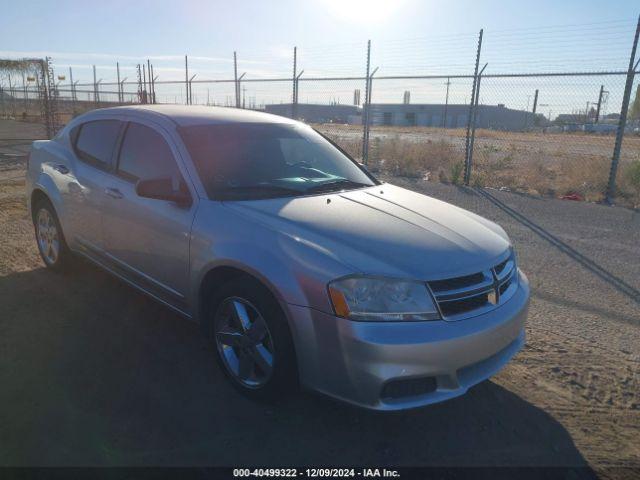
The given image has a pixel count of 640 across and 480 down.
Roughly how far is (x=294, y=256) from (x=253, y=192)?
860 millimetres

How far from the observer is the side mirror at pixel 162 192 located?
329cm

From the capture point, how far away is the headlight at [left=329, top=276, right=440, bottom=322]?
8.25ft

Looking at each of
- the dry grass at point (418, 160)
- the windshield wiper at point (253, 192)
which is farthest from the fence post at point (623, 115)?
the windshield wiper at point (253, 192)

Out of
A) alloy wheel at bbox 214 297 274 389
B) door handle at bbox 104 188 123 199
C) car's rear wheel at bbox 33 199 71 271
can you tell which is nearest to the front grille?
alloy wheel at bbox 214 297 274 389

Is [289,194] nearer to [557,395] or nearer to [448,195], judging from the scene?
[557,395]

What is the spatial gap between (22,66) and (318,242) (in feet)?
116

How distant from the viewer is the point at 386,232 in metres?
2.96

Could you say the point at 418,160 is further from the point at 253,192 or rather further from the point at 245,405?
the point at 245,405

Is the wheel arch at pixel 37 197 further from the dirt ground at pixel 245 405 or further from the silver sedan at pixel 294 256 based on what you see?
the dirt ground at pixel 245 405

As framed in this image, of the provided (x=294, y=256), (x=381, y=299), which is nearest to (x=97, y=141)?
(x=294, y=256)

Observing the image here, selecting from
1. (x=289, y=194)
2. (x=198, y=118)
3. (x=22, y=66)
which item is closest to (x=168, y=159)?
(x=198, y=118)

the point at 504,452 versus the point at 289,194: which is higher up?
the point at 289,194

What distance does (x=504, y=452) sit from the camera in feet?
8.85

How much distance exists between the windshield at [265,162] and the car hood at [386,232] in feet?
0.64
